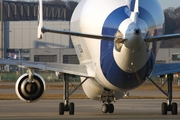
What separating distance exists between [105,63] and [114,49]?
4.56ft

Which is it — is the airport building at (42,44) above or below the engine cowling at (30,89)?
above

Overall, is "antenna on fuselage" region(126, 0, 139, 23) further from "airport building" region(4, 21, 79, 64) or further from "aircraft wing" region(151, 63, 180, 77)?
"airport building" region(4, 21, 79, 64)

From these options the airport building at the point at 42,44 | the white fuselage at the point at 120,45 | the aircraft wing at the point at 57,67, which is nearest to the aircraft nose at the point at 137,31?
the white fuselage at the point at 120,45

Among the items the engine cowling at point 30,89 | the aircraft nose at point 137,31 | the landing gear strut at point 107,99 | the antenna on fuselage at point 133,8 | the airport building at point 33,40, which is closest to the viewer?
the aircraft nose at point 137,31

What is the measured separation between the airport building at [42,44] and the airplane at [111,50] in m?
69.3

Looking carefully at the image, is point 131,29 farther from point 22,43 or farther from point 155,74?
point 22,43

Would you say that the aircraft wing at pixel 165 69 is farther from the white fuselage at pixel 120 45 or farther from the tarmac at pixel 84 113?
the white fuselage at pixel 120 45

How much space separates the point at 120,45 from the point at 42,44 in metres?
91.7

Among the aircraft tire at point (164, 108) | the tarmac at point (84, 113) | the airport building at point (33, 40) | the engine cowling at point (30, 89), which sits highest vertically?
the airport building at point (33, 40)

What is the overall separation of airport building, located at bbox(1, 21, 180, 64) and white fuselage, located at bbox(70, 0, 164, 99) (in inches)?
2782

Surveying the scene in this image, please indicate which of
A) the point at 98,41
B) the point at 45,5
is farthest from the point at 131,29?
the point at 45,5

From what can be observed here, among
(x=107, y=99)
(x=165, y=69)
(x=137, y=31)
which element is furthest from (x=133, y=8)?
(x=107, y=99)

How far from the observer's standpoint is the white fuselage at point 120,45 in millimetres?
27625

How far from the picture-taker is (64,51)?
347 ft
